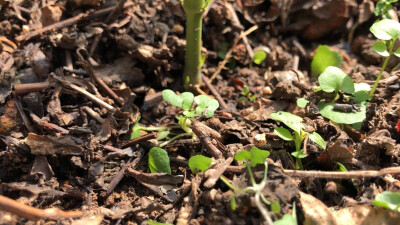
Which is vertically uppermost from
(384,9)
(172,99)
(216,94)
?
(384,9)

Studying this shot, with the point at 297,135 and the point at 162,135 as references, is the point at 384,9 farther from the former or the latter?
the point at 162,135

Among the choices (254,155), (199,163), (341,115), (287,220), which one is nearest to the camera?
(287,220)

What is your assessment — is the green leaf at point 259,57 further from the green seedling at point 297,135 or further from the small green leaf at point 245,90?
the green seedling at point 297,135

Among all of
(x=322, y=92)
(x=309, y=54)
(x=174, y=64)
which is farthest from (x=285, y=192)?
(x=309, y=54)

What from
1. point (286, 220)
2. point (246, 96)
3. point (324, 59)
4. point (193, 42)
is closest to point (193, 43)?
point (193, 42)

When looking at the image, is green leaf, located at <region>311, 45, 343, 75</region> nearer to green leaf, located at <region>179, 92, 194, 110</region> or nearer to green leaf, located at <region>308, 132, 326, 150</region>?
green leaf, located at <region>308, 132, 326, 150</region>

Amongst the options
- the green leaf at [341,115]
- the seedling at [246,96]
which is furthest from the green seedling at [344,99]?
the seedling at [246,96]
